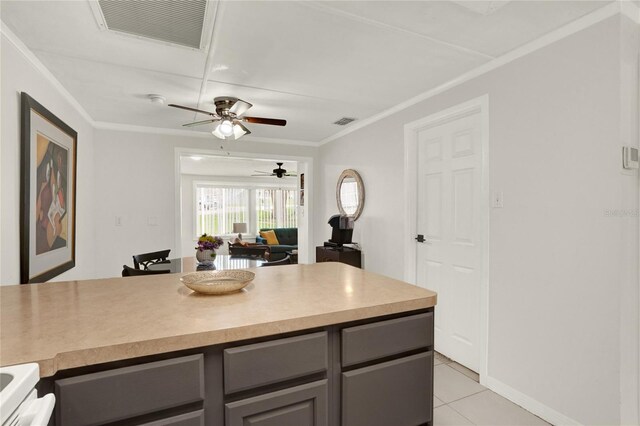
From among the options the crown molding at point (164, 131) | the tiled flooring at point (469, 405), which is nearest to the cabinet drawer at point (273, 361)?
the tiled flooring at point (469, 405)

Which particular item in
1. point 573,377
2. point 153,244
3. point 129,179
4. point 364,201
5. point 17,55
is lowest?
point 573,377

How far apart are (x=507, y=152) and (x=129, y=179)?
400 centimetres

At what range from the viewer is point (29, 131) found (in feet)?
6.72

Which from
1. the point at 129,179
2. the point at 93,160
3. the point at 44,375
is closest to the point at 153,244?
the point at 129,179

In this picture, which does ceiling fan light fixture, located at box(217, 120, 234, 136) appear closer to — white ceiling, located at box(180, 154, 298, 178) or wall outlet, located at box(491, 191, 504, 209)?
wall outlet, located at box(491, 191, 504, 209)

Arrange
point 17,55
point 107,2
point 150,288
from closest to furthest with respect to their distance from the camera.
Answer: point 150,288 → point 107,2 → point 17,55

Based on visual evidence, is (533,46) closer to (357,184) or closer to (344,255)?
(357,184)

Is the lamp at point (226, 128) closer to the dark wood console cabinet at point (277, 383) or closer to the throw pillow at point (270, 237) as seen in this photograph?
the dark wood console cabinet at point (277, 383)

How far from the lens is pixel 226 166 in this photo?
7.24 metres

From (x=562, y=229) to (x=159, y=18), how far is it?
8.43ft

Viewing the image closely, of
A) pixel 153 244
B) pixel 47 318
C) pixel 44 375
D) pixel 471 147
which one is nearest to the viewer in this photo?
pixel 44 375

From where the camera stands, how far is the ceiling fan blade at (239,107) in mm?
2857

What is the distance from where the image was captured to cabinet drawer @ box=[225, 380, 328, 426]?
3.39ft

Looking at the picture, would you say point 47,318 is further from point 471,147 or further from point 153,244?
point 153,244
